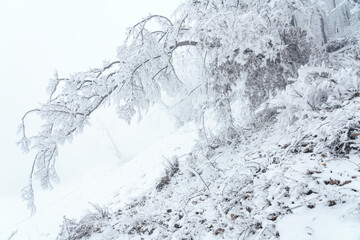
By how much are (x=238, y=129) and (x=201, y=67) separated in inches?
66.4

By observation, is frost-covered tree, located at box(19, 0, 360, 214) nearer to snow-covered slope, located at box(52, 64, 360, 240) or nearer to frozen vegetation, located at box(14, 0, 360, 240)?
frozen vegetation, located at box(14, 0, 360, 240)

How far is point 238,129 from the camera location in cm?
505

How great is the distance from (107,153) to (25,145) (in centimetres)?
4744

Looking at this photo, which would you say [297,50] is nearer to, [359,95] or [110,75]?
[359,95]

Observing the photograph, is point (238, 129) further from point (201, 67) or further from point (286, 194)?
point (286, 194)

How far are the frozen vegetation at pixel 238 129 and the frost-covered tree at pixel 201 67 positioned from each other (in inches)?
0.9

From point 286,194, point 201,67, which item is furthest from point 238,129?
point 286,194

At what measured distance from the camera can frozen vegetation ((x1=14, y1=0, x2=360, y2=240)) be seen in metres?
1.85

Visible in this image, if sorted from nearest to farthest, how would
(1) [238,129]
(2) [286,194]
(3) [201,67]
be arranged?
(2) [286,194]
(1) [238,129]
(3) [201,67]

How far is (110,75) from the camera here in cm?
476

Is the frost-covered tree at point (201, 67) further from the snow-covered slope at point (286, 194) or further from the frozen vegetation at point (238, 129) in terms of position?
the snow-covered slope at point (286, 194)

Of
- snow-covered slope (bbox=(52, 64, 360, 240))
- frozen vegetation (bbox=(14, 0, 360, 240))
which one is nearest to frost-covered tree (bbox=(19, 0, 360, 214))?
frozen vegetation (bbox=(14, 0, 360, 240))

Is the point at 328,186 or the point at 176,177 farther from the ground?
the point at 328,186

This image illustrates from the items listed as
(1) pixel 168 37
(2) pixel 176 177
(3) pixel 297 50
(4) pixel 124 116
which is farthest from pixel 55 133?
(3) pixel 297 50
